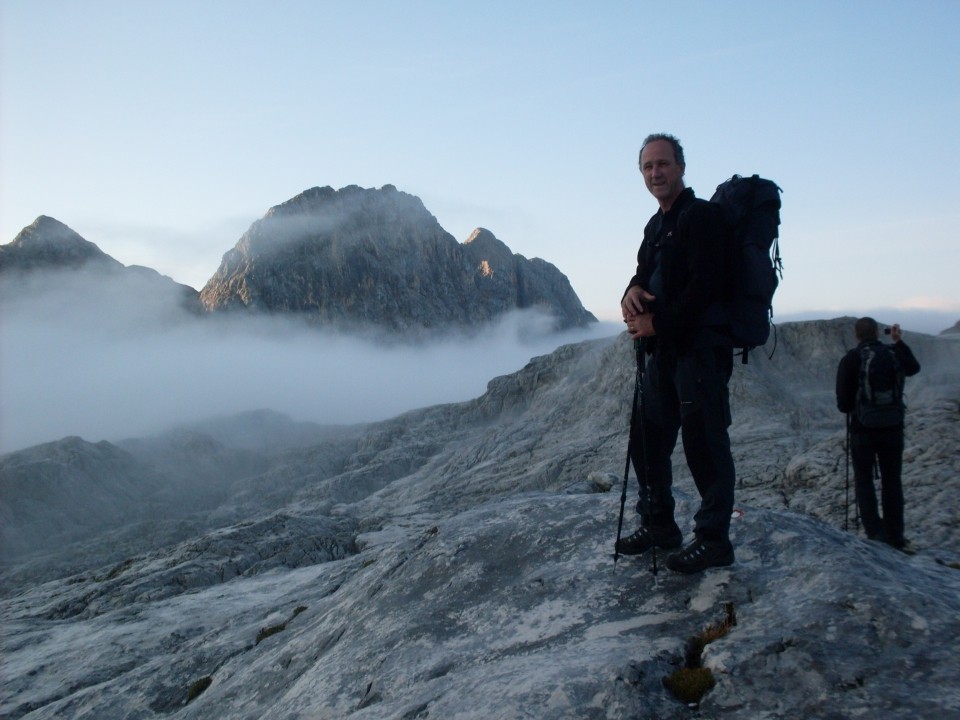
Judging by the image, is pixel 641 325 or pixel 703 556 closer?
pixel 703 556

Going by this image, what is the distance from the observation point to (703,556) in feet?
24.5

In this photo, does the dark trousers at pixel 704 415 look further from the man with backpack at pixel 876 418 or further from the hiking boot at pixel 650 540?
the man with backpack at pixel 876 418

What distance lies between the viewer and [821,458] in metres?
27.0

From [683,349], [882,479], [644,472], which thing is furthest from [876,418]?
[683,349]

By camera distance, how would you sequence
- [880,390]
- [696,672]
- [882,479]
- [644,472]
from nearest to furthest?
[696,672] < [644,472] < [880,390] < [882,479]

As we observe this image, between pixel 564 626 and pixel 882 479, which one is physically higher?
pixel 882 479

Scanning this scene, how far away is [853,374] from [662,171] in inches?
286

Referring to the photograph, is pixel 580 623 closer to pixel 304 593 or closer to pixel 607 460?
pixel 304 593

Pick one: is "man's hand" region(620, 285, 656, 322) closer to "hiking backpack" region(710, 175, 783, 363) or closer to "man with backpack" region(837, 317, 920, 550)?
"hiking backpack" region(710, 175, 783, 363)

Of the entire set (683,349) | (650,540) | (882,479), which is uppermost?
(683,349)

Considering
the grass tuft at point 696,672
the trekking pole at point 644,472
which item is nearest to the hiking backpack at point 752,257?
the trekking pole at point 644,472

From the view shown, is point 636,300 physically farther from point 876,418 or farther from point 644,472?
point 876,418

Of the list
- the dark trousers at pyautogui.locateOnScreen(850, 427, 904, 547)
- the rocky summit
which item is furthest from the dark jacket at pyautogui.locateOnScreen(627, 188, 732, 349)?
the dark trousers at pyautogui.locateOnScreen(850, 427, 904, 547)

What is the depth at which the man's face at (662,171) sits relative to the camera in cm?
783
